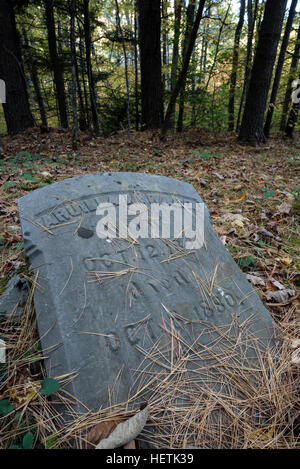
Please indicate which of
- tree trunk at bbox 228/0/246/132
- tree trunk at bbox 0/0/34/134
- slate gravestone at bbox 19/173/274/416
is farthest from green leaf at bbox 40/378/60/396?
tree trunk at bbox 228/0/246/132

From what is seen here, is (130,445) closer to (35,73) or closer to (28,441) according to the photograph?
(28,441)

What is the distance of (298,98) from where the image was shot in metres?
7.74

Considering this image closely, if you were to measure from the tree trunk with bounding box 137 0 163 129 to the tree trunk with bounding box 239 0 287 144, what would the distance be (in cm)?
266

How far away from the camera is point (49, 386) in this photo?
1146 millimetres

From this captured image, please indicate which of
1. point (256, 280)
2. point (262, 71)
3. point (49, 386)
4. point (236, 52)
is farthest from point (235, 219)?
point (236, 52)

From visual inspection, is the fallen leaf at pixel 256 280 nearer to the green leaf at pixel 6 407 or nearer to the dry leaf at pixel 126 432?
the dry leaf at pixel 126 432

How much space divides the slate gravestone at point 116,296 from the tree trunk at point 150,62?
258 inches

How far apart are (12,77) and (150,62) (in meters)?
3.80

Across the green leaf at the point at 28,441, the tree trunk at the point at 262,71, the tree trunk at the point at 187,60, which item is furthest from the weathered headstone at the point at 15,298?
the tree trunk at the point at 262,71

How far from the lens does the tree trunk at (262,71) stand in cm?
574

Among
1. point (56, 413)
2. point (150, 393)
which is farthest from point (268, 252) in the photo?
point (56, 413)

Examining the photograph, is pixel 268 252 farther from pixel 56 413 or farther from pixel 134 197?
pixel 56 413

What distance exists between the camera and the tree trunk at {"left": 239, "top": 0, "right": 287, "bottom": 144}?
5.74 metres
